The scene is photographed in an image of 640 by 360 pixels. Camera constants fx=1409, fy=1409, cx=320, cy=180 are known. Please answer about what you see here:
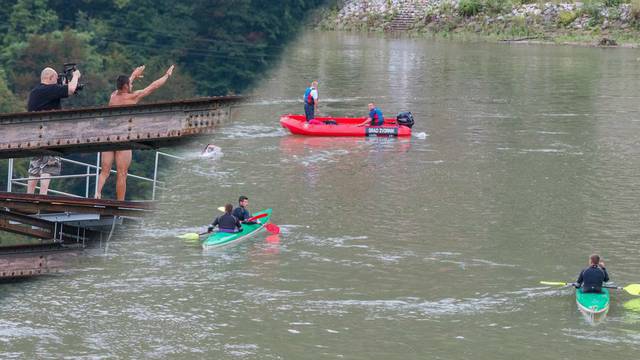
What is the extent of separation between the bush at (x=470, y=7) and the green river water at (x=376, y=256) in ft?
168

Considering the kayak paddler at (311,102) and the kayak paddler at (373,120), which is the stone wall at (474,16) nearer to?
the kayak paddler at (373,120)

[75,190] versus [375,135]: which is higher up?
[375,135]

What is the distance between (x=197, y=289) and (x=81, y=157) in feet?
156

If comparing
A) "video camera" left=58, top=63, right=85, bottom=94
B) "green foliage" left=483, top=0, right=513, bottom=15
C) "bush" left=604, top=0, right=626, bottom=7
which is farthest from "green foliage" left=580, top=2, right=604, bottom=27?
"video camera" left=58, top=63, right=85, bottom=94

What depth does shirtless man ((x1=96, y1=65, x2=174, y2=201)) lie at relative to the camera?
20380mm

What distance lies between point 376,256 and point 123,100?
13.0 metres

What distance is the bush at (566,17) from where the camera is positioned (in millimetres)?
103375

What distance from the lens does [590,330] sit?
2747cm

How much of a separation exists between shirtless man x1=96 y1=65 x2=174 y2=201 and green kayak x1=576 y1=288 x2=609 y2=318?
10185 mm

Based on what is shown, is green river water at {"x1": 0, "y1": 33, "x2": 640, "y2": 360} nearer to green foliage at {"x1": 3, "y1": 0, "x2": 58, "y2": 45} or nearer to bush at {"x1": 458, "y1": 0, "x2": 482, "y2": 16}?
green foliage at {"x1": 3, "y1": 0, "x2": 58, "y2": 45}

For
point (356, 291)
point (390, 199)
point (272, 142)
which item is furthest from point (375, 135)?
point (356, 291)

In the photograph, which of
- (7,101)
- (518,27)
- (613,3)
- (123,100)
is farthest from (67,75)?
(613,3)

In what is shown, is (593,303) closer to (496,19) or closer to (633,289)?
(633,289)

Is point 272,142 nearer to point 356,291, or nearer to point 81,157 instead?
point 356,291
